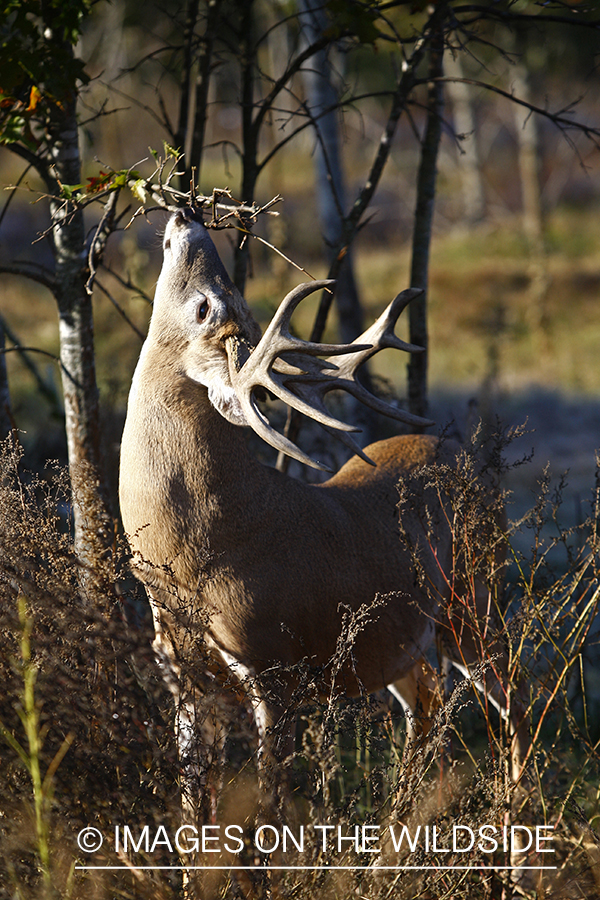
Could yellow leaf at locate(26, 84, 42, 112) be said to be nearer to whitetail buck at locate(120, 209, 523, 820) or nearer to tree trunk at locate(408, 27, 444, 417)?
whitetail buck at locate(120, 209, 523, 820)

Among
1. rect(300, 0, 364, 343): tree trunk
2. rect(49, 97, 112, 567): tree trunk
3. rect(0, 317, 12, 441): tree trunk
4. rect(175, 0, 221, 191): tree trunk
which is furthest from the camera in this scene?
rect(300, 0, 364, 343): tree trunk

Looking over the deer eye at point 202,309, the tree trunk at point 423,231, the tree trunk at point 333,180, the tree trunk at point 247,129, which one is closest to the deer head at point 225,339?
the deer eye at point 202,309

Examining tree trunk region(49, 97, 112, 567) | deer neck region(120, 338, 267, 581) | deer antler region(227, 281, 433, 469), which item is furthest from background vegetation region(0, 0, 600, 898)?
deer antler region(227, 281, 433, 469)

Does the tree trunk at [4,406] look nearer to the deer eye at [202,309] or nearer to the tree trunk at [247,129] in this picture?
the tree trunk at [247,129]

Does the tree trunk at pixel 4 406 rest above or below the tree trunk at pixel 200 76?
below

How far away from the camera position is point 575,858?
2654 mm

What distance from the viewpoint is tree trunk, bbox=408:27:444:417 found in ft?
14.6

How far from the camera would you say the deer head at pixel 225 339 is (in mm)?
2424

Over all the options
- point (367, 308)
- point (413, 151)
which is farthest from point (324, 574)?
point (413, 151)

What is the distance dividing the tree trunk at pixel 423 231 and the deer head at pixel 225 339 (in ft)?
6.37

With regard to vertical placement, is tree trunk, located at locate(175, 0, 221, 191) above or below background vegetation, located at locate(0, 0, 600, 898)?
above

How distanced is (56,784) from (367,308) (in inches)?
563

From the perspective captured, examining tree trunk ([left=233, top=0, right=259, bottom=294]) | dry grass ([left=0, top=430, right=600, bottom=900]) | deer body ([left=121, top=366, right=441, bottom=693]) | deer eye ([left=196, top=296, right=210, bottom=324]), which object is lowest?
dry grass ([left=0, top=430, right=600, bottom=900])

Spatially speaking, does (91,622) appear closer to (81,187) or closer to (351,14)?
(81,187)
